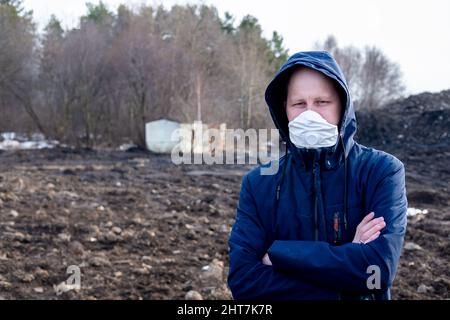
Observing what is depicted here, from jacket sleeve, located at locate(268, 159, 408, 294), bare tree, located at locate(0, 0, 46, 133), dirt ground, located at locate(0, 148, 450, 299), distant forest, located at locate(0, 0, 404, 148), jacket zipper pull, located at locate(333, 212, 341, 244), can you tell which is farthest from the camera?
bare tree, located at locate(0, 0, 46, 133)

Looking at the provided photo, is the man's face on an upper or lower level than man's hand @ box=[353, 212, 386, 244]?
upper

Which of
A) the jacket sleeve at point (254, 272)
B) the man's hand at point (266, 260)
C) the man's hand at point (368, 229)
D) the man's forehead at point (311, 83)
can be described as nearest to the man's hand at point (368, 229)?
the man's hand at point (368, 229)

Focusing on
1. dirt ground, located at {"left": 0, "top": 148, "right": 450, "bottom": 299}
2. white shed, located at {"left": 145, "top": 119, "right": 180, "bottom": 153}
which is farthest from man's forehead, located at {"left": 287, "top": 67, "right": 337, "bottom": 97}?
white shed, located at {"left": 145, "top": 119, "right": 180, "bottom": 153}

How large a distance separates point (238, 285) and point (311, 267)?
1.09ft

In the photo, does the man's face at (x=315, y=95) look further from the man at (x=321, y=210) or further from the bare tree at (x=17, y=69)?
the bare tree at (x=17, y=69)

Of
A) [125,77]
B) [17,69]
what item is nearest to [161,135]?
[125,77]

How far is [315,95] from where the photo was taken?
218 centimetres

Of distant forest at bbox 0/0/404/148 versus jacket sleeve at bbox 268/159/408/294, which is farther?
distant forest at bbox 0/0/404/148

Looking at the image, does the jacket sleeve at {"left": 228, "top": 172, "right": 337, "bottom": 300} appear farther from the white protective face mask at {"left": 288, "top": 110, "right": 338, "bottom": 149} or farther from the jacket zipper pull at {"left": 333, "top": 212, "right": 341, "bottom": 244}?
the white protective face mask at {"left": 288, "top": 110, "right": 338, "bottom": 149}

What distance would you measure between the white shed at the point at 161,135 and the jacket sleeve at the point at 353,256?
20.3 metres

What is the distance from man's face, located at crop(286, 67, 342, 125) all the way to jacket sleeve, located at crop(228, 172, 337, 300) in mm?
402

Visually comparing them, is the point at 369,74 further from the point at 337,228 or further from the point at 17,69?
the point at 337,228

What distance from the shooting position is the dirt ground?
5344 millimetres
